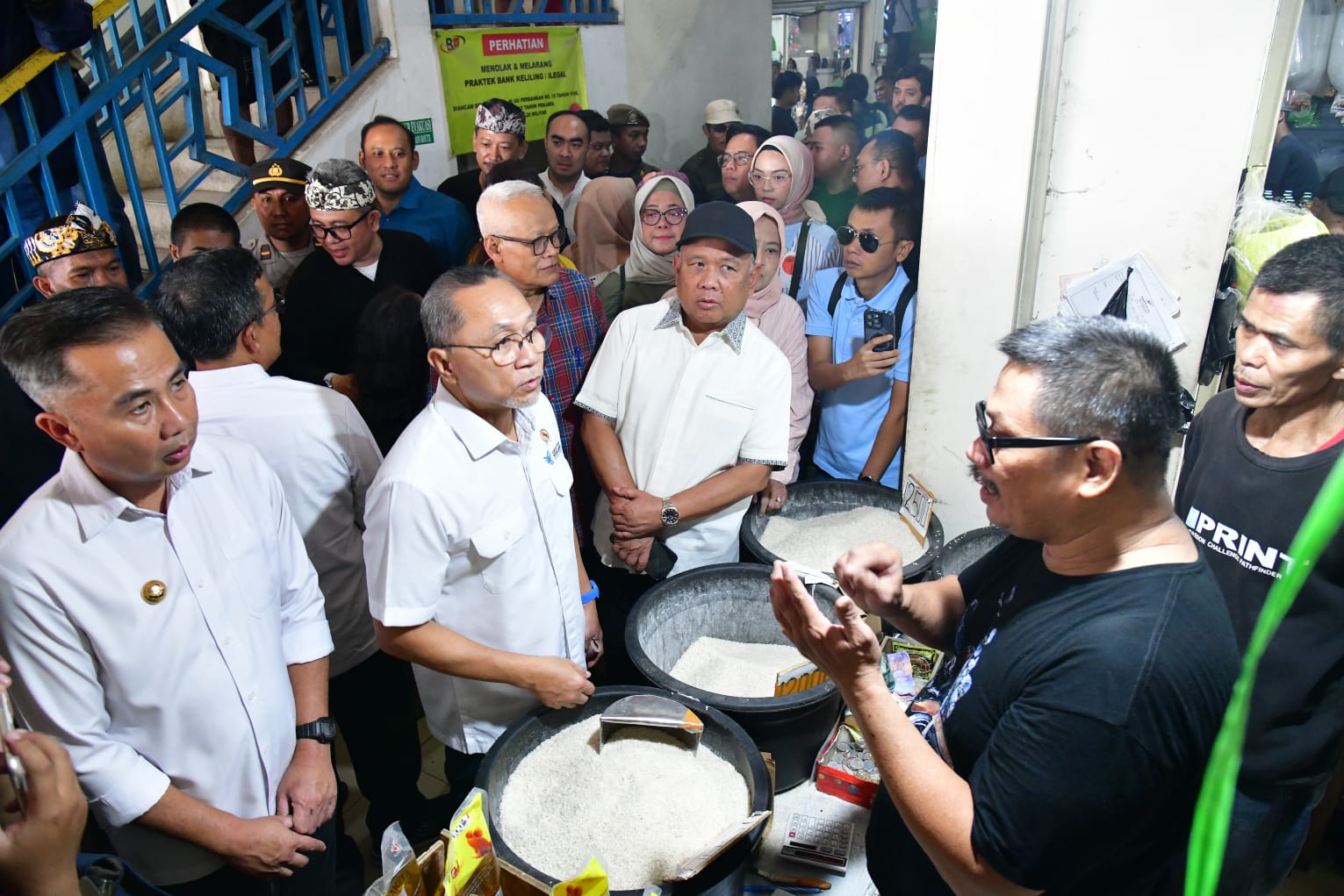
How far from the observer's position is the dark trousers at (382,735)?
7.14 feet

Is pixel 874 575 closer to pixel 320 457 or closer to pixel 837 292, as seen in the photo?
pixel 320 457

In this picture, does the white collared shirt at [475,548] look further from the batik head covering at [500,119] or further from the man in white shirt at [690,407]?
the batik head covering at [500,119]

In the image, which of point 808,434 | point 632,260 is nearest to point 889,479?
point 808,434

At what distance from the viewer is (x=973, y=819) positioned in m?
1.01

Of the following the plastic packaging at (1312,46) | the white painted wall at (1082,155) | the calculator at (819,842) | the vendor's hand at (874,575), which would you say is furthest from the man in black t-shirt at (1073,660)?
the plastic packaging at (1312,46)

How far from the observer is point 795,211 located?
352 cm

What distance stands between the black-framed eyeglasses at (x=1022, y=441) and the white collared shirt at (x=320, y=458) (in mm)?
1442

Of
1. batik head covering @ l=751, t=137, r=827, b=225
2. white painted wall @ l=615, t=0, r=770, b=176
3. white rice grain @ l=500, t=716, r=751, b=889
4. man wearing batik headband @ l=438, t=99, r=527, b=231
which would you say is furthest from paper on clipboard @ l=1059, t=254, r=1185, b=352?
white painted wall @ l=615, t=0, r=770, b=176

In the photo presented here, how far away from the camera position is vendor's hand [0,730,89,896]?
95 centimetres

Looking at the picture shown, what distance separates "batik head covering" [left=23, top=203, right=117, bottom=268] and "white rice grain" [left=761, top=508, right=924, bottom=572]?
2235 mm

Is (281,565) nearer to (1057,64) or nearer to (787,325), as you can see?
(787,325)

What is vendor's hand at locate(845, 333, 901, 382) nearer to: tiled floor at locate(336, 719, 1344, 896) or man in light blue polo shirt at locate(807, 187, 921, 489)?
man in light blue polo shirt at locate(807, 187, 921, 489)

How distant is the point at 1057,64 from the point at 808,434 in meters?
1.45

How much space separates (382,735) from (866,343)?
1901 millimetres
